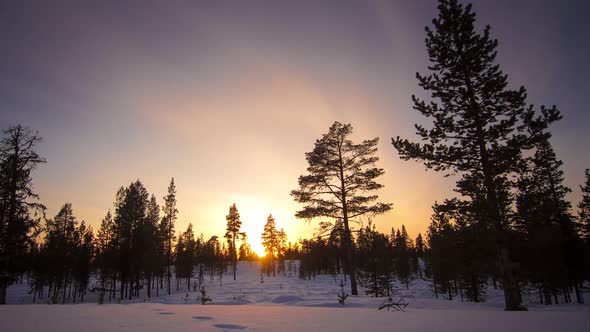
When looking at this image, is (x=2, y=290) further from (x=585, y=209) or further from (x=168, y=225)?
(x=585, y=209)

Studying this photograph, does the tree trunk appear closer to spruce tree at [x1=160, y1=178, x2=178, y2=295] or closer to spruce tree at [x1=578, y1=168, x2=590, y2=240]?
spruce tree at [x1=160, y1=178, x2=178, y2=295]

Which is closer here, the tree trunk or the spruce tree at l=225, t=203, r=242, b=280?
the tree trunk

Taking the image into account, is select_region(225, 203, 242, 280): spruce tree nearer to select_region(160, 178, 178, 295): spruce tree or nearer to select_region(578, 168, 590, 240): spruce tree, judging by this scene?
select_region(160, 178, 178, 295): spruce tree

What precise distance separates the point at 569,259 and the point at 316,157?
30.2m

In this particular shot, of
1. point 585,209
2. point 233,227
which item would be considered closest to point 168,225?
point 233,227

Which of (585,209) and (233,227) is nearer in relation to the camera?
(585,209)

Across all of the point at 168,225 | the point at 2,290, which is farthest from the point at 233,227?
the point at 2,290

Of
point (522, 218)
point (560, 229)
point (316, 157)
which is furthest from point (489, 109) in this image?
point (560, 229)

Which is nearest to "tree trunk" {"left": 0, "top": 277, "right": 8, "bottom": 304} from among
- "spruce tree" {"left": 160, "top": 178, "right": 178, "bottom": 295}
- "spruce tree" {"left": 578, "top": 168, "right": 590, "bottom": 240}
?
"spruce tree" {"left": 160, "top": 178, "right": 178, "bottom": 295}

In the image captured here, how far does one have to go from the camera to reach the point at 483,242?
13094mm

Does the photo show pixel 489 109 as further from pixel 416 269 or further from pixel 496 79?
pixel 416 269

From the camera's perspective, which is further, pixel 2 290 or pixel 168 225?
pixel 168 225

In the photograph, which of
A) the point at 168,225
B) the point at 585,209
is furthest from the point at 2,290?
the point at 585,209

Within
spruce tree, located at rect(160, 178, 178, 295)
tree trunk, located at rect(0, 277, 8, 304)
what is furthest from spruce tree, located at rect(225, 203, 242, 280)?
tree trunk, located at rect(0, 277, 8, 304)
